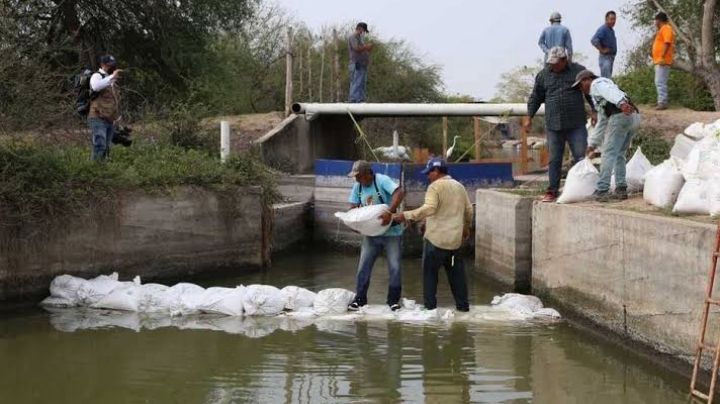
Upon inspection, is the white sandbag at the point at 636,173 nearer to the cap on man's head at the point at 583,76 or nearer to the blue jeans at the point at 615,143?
the blue jeans at the point at 615,143

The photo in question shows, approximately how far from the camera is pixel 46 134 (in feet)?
36.5

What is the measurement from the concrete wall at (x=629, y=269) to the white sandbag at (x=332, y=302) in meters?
2.46

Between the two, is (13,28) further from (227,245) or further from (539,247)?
(539,247)

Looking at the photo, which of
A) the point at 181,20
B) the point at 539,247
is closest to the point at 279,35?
the point at 181,20

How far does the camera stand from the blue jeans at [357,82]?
1852 cm

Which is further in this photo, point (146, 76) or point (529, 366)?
point (146, 76)

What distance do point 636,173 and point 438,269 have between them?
293 cm

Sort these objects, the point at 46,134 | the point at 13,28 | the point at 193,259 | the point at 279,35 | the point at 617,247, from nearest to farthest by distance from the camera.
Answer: the point at 617,247 → the point at 13,28 → the point at 46,134 → the point at 193,259 → the point at 279,35

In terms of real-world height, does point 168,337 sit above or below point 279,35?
below

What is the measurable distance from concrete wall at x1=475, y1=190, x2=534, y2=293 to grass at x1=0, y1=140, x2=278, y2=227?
3.43 m

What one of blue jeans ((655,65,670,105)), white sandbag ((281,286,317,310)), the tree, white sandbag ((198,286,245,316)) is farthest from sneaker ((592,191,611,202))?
the tree

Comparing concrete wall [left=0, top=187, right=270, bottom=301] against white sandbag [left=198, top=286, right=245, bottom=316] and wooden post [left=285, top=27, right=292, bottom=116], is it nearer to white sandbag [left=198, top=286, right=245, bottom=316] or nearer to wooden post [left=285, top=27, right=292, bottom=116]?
white sandbag [left=198, top=286, right=245, bottom=316]

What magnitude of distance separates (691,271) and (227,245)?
24.2 feet

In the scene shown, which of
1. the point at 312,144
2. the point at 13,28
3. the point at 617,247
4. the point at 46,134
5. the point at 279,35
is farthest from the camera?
the point at 279,35
